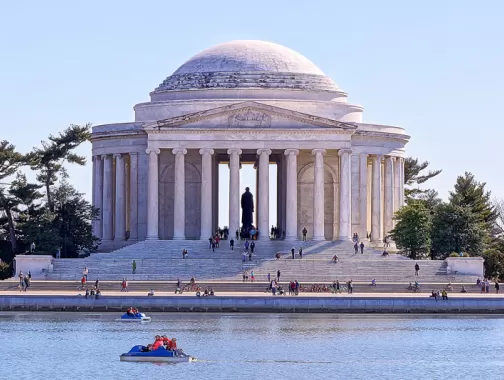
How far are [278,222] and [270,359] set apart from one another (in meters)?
67.4

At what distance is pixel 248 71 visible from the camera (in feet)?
536

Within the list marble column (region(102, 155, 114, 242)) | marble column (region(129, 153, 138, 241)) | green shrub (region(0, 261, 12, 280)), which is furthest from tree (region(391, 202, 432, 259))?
green shrub (region(0, 261, 12, 280))

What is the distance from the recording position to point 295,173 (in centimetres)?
15675

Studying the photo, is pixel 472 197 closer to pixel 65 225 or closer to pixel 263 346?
pixel 65 225

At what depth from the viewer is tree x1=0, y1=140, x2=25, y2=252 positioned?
161500 mm

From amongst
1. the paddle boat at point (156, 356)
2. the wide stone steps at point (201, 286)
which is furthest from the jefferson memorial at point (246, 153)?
the paddle boat at point (156, 356)

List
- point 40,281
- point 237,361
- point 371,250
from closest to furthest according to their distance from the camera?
point 237,361 → point 40,281 → point 371,250

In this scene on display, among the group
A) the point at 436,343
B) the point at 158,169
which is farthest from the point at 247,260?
the point at 436,343

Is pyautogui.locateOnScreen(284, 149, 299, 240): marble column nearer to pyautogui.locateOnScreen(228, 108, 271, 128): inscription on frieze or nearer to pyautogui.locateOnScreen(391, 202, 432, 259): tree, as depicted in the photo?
pyautogui.locateOnScreen(228, 108, 271, 128): inscription on frieze

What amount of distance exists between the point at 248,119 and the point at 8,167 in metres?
21.6

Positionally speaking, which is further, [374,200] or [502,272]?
[374,200]

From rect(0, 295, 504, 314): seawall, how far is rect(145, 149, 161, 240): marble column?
106 feet

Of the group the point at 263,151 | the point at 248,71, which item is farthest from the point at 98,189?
the point at 263,151

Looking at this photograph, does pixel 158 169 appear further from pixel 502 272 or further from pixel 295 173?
pixel 502 272
